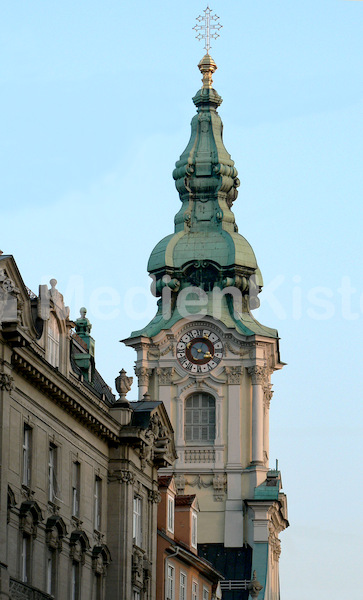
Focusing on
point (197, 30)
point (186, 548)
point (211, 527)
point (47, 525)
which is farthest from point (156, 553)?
point (197, 30)

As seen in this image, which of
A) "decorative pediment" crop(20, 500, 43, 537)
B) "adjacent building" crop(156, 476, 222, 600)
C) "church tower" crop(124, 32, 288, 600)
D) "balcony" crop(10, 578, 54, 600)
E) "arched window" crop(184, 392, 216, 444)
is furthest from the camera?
"arched window" crop(184, 392, 216, 444)

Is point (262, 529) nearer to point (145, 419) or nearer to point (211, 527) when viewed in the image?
point (211, 527)

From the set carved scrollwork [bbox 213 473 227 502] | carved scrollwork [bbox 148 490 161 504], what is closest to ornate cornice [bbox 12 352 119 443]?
carved scrollwork [bbox 148 490 161 504]

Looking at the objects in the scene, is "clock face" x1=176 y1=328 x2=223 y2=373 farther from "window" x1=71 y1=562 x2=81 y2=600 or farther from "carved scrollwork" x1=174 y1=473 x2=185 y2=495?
"window" x1=71 y1=562 x2=81 y2=600

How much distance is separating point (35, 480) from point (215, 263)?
54.0m

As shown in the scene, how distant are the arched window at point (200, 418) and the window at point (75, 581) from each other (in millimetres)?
45489

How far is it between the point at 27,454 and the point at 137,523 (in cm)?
1282

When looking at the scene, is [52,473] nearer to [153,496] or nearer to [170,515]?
[153,496]

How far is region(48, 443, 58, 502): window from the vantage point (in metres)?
55.0

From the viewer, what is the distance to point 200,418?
10362cm

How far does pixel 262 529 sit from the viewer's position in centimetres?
10144

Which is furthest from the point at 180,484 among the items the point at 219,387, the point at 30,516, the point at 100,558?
the point at 30,516

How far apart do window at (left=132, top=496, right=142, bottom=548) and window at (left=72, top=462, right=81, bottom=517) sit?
18.8 ft

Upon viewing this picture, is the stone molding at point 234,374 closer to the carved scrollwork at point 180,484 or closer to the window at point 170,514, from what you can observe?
the carved scrollwork at point 180,484
